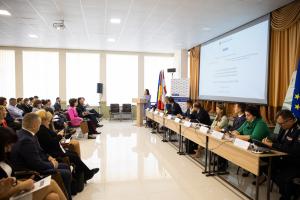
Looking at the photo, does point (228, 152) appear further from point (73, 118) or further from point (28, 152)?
point (73, 118)

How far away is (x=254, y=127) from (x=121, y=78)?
779 centimetres

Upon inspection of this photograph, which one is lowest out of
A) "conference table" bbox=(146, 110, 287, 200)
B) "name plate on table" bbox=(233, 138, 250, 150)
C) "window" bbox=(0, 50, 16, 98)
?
"conference table" bbox=(146, 110, 287, 200)

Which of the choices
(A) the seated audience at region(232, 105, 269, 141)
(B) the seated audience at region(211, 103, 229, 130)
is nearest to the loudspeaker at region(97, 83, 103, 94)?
(B) the seated audience at region(211, 103, 229, 130)

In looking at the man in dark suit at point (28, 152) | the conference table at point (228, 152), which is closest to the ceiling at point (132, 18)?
the conference table at point (228, 152)

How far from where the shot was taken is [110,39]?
25.2 feet

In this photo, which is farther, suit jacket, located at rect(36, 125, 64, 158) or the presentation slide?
the presentation slide

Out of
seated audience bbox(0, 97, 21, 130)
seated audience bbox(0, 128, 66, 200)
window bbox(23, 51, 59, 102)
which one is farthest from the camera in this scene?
window bbox(23, 51, 59, 102)

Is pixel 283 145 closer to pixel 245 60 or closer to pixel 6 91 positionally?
pixel 245 60

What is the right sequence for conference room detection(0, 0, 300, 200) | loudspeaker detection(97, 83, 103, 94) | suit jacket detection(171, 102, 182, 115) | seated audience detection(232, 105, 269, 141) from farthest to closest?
loudspeaker detection(97, 83, 103, 94)
suit jacket detection(171, 102, 182, 115)
seated audience detection(232, 105, 269, 141)
conference room detection(0, 0, 300, 200)

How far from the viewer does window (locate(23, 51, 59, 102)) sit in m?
9.76

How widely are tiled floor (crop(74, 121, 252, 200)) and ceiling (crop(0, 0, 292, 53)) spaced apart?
122 inches

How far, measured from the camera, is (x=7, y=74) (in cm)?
962

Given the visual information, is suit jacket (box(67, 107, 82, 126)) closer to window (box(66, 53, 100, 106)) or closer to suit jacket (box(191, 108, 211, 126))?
suit jacket (box(191, 108, 211, 126))

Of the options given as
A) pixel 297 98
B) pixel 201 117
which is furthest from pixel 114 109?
pixel 297 98
